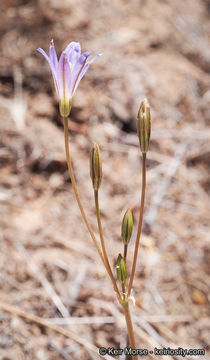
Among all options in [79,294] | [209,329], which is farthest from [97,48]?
[209,329]

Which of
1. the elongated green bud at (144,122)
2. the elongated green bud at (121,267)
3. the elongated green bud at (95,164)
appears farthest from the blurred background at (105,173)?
the elongated green bud at (144,122)

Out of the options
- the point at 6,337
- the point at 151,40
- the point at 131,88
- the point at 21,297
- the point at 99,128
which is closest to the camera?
the point at 6,337

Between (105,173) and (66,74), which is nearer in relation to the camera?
(66,74)

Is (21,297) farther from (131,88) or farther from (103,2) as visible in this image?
(103,2)

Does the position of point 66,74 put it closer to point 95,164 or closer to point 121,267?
point 95,164

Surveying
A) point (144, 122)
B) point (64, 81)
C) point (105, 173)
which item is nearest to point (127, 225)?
point (144, 122)

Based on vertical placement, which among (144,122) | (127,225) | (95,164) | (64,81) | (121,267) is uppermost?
(64,81)

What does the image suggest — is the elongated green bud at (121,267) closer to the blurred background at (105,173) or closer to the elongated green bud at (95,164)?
the elongated green bud at (95,164)

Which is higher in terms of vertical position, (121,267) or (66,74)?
(66,74)

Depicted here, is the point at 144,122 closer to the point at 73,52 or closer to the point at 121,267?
the point at 73,52
